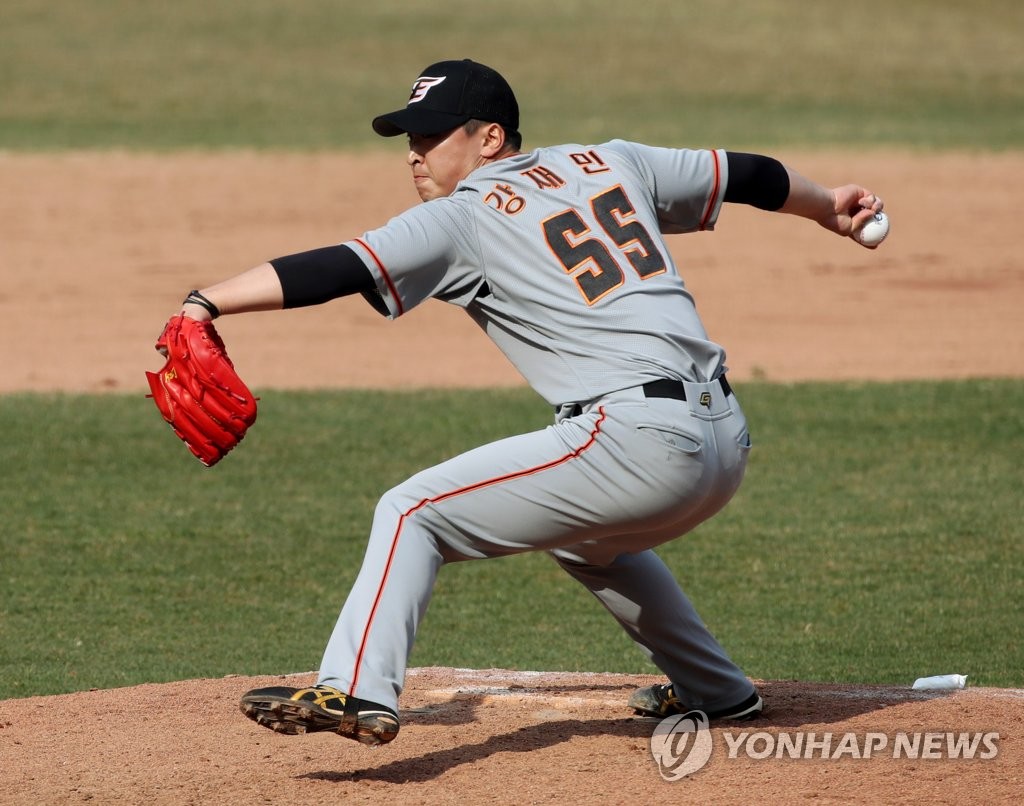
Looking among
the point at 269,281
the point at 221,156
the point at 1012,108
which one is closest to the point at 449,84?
the point at 269,281

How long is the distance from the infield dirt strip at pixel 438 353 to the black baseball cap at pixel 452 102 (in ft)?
4.85

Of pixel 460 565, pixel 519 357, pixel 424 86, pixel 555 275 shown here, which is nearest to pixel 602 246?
pixel 555 275

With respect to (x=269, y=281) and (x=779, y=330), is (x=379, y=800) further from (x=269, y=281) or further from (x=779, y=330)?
(x=779, y=330)

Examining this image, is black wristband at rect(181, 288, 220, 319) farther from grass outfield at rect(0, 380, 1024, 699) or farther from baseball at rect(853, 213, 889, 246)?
grass outfield at rect(0, 380, 1024, 699)

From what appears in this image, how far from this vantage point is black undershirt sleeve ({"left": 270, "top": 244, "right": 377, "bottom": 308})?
331 cm

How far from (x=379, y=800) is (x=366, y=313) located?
31.1 feet

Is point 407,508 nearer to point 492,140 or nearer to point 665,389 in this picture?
point 665,389

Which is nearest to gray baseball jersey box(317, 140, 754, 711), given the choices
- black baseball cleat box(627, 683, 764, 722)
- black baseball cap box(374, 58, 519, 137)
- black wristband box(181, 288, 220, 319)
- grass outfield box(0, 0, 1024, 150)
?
black baseball cap box(374, 58, 519, 137)

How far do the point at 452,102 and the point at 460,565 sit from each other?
334 cm

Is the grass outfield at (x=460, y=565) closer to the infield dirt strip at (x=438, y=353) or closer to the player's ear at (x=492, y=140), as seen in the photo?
the infield dirt strip at (x=438, y=353)

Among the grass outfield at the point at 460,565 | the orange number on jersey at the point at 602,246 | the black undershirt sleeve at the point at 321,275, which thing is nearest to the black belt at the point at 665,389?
the orange number on jersey at the point at 602,246

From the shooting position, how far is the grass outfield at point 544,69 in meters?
19.9

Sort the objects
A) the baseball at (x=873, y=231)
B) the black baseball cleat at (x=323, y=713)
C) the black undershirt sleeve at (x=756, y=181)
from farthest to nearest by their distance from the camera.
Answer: the baseball at (x=873, y=231) < the black undershirt sleeve at (x=756, y=181) < the black baseball cleat at (x=323, y=713)

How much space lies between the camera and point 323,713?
328 centimetres
